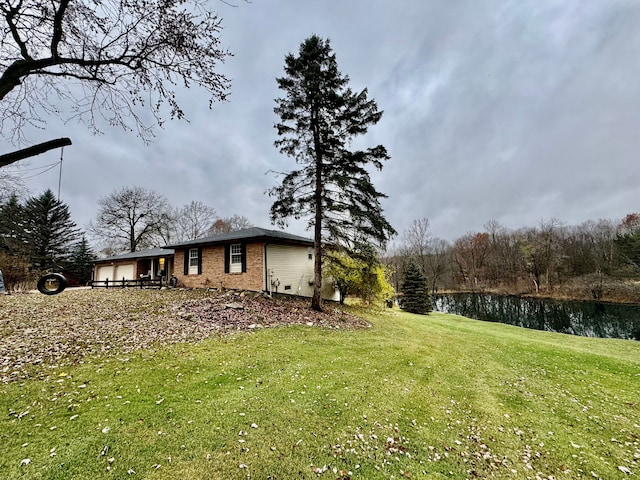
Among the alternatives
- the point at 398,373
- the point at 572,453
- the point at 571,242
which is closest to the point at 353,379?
the point at 398,373

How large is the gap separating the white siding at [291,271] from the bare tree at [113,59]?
34.3 ft

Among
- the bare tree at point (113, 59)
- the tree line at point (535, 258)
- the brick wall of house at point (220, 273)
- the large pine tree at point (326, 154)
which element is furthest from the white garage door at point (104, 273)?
the tree line at point (535, 258)

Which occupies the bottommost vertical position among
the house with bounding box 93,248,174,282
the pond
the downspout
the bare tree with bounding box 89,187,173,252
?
the pond

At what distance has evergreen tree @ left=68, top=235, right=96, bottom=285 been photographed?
2998cm

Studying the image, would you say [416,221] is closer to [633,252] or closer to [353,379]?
[633,252]

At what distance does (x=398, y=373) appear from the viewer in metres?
5.71

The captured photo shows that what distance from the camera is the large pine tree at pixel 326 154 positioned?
11.5 metres

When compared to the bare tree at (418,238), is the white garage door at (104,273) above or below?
below

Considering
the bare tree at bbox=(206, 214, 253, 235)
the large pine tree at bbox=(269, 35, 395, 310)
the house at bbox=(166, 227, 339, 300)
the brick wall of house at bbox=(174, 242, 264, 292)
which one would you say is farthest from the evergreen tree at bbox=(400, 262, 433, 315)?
the bare tree at bbox=(206, 214, 253, 235)

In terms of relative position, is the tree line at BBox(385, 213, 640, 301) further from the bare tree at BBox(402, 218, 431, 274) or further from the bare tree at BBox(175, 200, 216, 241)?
the bare tree at BBox(175, 200, 216, 241)

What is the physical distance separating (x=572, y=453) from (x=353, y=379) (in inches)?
126

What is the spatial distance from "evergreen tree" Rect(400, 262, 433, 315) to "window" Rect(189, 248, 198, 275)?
55.7 feet

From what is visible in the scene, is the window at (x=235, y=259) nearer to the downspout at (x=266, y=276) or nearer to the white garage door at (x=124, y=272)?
the downspout at (x=266, y=276)

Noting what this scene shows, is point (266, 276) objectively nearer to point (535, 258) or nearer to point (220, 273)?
point (220, 273)
